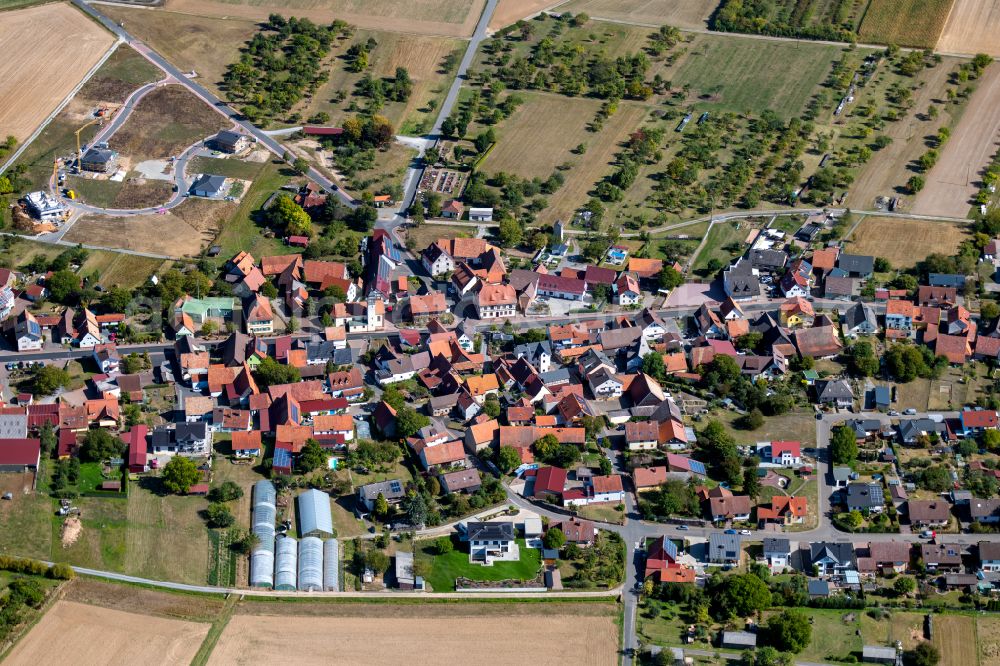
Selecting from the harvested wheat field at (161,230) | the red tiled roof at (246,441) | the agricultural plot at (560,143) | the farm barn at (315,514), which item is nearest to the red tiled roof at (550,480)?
the farm barn at (315,514)

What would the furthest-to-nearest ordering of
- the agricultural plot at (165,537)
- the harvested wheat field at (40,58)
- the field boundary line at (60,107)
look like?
the harvested wheat field at (40,58), the field boundary line at (60,107), the agricultural plot at (165,537)

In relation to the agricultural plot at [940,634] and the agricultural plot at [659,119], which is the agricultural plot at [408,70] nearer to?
the agricultural plot at [659,119]

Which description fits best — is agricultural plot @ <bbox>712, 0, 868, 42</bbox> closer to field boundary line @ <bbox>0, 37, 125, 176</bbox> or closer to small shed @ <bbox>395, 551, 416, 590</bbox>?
field boundary line @ <bbox>0, 37, 125, 176</bbox>

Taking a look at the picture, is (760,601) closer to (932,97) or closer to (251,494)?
(251,494)

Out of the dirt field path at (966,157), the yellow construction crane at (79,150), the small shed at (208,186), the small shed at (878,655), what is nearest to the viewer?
the small shed at (878,655)

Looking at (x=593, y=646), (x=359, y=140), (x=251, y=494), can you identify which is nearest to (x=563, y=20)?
(x=359, y=140)

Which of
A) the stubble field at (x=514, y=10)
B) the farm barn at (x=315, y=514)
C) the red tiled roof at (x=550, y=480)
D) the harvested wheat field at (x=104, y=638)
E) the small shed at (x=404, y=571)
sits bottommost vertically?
the harvested wheat field at (x=104, y=638)

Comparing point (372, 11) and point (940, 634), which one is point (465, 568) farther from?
point (372, 11)
